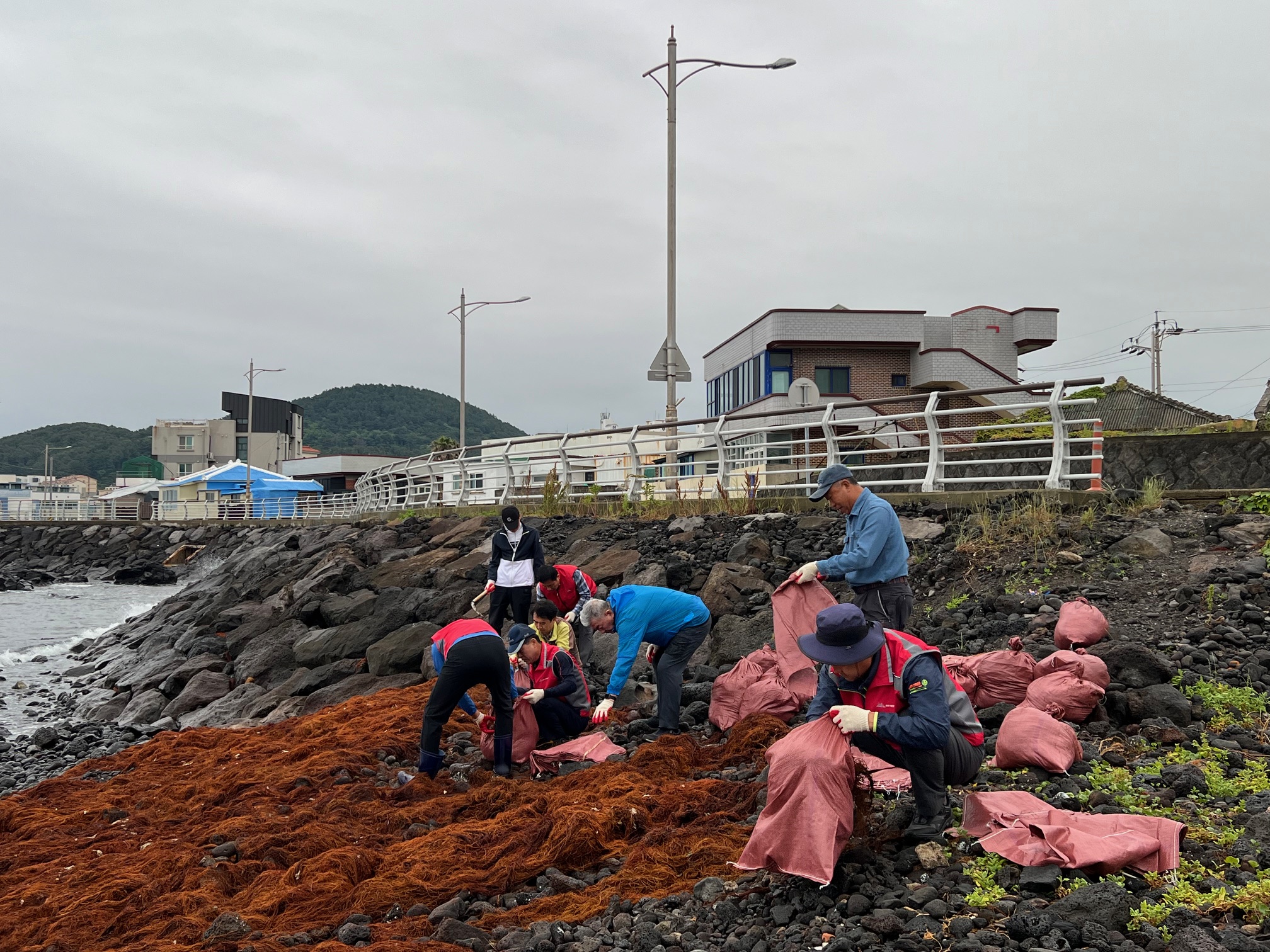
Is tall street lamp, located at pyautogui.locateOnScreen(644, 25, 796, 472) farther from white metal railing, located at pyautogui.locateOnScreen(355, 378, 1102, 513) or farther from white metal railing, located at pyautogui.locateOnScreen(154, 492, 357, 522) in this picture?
white metal railing, located at pyautogui.locateOnScreen(154, 492, 357, 522)

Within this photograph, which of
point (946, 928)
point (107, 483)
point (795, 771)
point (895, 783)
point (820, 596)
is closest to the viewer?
point (946, 928)

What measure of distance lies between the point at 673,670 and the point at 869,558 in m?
2.05

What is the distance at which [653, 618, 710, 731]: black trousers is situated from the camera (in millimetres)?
7430

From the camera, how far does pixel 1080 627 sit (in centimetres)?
→ 671

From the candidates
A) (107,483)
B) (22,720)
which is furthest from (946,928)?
(107,483)

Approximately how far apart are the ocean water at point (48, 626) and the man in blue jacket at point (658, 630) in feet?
34.9

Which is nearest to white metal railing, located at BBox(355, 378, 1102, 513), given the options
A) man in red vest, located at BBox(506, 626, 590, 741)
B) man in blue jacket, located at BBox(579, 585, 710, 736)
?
man in blue jacket, located at BBox(579, 585, 710, 736)

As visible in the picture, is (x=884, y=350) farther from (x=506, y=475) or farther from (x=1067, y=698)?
(x=1067, y=698)

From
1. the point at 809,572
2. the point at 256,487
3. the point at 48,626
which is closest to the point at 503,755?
the point at 809,572

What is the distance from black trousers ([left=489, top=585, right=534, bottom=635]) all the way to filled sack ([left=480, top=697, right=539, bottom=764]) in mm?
2684

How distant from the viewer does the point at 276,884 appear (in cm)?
548

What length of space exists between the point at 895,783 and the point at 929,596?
4492 millimetres

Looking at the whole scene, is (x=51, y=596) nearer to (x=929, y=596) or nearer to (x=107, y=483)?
(x=929, y=596)

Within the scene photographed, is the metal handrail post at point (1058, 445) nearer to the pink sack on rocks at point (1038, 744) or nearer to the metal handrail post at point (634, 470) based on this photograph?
the pink sack on rocks at point (1038, 744)
